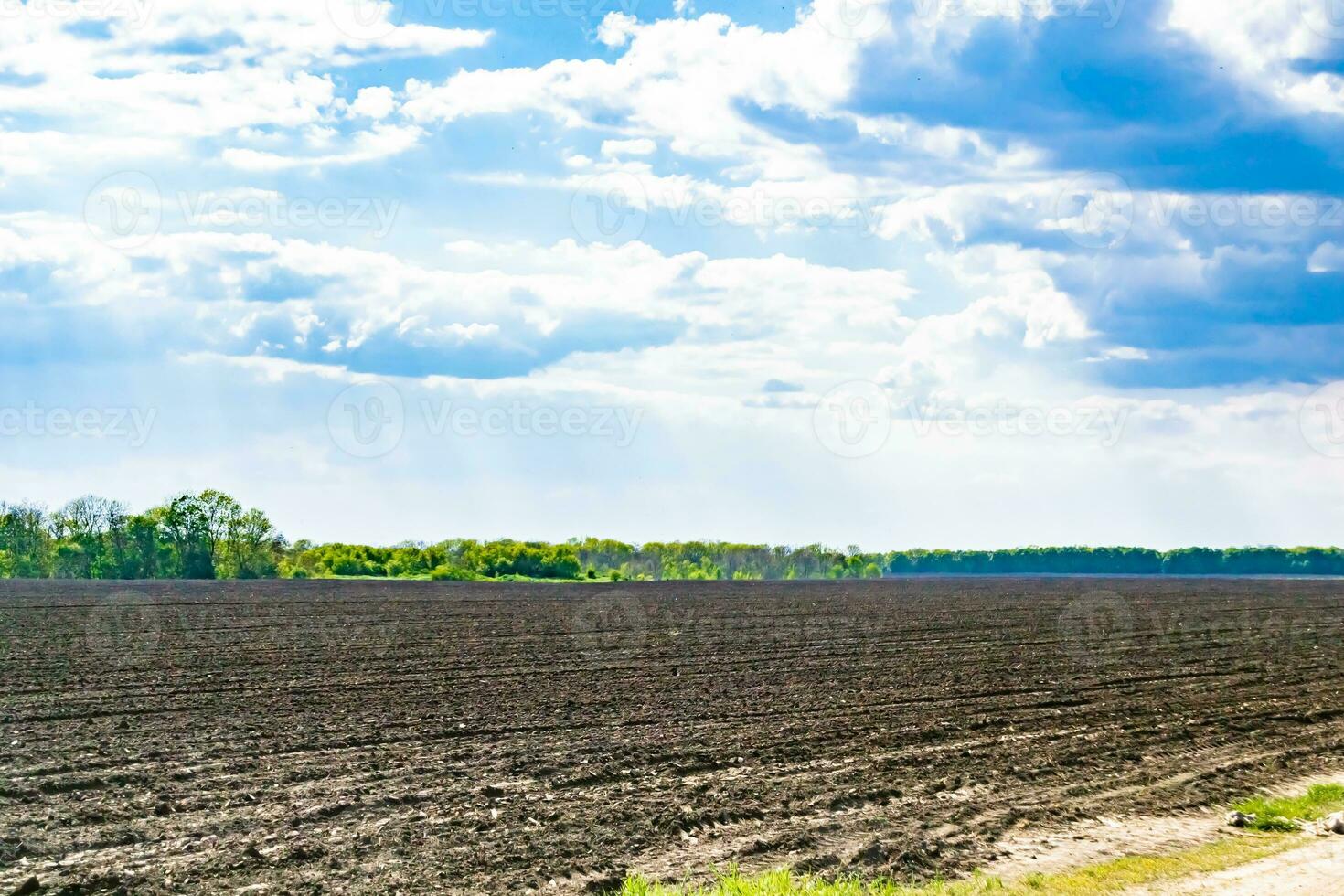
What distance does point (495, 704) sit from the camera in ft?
74.9

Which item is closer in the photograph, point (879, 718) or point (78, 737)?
point (78, 737)

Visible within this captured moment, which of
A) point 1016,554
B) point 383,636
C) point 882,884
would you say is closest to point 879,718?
point 882,884

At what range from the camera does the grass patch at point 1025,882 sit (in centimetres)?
1115

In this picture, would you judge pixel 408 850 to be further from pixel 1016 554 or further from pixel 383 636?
pixel 1016 554

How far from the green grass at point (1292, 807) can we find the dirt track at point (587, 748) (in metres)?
0.76

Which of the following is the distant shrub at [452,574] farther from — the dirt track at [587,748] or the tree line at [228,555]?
the dirt track at [587,748]

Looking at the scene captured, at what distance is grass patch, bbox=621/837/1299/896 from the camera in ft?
36.6

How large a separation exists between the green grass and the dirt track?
0.76 m

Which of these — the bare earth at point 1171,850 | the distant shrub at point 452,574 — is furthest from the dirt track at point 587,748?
the distant shrub at point 452,574

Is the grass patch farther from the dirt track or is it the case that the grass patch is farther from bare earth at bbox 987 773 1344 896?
the dirt track

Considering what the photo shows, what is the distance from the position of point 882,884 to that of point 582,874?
A: 2.94 metres

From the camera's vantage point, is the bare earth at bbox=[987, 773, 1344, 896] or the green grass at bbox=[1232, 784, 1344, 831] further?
the green grass at bbox=[1232, 784, 1344, 831]

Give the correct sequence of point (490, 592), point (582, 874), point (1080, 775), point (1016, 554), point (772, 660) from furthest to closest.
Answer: point (1016, 554), point (490, 592), point (772, 660), point (1080, 775), point (582, 874)

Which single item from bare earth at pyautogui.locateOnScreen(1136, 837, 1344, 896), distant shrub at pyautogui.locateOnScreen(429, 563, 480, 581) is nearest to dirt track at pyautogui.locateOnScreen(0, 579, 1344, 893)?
bare earth at pyautogui.locateOnScreen(1136, 837, 1344, 896)
